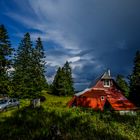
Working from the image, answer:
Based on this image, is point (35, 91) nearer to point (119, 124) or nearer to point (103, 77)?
point (103, 77)

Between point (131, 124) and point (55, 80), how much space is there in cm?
7790

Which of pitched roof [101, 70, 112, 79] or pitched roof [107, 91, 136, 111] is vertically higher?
pitched roof [101, 70, 112, 79]

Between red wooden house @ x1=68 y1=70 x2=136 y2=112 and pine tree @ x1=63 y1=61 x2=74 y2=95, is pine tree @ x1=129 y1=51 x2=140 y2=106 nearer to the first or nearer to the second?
red wooden house @ x1=68 y1=70 x2=136 y2=112

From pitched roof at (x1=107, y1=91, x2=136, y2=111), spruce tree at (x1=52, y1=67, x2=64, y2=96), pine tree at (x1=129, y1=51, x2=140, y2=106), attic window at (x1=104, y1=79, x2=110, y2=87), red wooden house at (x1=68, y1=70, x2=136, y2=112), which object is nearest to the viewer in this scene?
pitched roof at (x1=107, y1=91, x2=136, y2=111)

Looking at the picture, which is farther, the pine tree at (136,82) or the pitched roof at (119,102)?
the pine tree at (136,82)

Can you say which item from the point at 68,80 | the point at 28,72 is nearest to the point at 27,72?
the point at 28,72

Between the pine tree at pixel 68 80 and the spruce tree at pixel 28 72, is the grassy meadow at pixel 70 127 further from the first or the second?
the pine tree at pixel 68 80

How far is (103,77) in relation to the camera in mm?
53062

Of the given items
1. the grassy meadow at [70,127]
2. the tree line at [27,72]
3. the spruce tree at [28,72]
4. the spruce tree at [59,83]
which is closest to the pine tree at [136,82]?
the tree line at [27,72]

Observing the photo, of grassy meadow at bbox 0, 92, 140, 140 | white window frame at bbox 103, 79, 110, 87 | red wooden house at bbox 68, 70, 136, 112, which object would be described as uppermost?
white window frame at bbox 103, 79, 110, 87

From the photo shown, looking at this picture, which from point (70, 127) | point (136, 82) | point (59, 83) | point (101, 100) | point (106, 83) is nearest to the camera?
point (70, 127)

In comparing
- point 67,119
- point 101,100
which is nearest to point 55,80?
point 101,100

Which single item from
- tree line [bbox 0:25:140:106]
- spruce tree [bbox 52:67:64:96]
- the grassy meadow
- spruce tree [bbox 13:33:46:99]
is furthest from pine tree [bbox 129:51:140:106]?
the grassy meadow

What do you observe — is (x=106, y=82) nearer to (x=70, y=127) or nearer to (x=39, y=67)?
(x=39, y=67)
